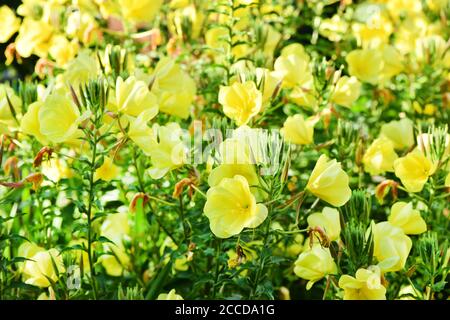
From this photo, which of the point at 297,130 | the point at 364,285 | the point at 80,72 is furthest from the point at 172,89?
the point at 364,285

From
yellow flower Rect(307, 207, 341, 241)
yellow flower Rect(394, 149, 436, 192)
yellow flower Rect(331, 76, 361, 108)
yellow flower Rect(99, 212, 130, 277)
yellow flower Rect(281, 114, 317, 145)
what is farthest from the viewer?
yellow flower Rect(99, 212, 130, 277)

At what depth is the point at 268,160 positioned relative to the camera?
5.07 ft

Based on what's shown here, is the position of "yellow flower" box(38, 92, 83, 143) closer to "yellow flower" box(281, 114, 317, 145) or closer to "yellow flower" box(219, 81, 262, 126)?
"yellow flower" box(219, 81, 262, 126)

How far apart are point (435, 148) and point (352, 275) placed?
1.41 ft

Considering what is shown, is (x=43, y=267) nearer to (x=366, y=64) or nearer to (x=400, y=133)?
(x=400, y=133)

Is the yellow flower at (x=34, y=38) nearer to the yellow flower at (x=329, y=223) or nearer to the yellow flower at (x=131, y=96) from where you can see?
the yellow flower at (x=131, y=96)

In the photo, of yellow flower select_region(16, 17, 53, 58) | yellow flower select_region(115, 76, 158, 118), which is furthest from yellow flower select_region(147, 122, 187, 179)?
yellow flower select_region(16, 17, 53, 58)

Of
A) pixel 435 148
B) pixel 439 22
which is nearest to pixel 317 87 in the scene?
pixel 435 148

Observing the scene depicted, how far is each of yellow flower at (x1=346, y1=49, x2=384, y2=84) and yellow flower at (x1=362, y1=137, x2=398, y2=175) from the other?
1.71 ft

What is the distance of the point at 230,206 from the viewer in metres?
1.60

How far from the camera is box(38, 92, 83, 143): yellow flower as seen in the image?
69.4 inches

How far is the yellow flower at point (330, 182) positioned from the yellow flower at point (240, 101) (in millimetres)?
273

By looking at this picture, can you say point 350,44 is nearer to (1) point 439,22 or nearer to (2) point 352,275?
(1) point 439,22

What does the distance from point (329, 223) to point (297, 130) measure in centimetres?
36
